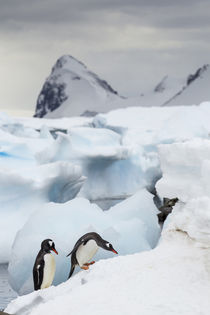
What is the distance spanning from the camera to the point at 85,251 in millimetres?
6008

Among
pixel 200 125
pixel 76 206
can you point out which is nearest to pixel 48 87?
pixel 200 125

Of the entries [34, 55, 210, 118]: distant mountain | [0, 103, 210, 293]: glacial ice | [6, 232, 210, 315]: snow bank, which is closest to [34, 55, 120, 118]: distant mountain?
[34, 55, 210, 118]: distant mountain

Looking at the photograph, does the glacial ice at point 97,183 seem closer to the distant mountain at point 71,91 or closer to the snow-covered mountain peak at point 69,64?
the distant mountain at point 71,91

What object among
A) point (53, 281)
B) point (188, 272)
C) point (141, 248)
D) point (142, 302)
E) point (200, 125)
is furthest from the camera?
point (200, 125)

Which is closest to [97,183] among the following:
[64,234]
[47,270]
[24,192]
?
[24,192]

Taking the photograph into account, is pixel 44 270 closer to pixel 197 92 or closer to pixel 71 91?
pixel 197 92

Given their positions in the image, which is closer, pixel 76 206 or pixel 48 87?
pixel 76 206

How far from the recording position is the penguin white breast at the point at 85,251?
600 cm

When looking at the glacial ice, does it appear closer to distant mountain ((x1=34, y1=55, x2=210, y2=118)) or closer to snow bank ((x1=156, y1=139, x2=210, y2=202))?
snow bank ((x1=156, y1=139, x2=210, y2=202))

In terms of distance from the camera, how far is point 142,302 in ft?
12.4

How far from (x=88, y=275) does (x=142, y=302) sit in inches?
32.4

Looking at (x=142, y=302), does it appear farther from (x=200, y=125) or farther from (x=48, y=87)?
(x=48, y=87)

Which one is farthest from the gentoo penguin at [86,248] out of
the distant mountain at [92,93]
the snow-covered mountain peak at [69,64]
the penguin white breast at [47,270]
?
the snow-covered mountain peak at [69,64]

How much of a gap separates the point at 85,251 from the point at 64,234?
138cm
